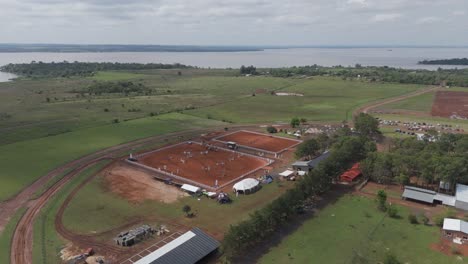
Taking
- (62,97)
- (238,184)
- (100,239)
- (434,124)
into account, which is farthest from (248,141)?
(62,97)

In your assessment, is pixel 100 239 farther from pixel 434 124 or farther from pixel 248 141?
pixel 434 124

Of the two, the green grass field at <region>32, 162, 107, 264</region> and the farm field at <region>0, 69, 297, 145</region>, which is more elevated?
the farm field at <region>0, 69, 297, 145</region>

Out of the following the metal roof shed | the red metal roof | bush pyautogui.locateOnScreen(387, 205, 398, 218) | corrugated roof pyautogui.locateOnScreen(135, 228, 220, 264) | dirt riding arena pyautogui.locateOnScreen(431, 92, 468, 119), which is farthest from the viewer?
dirt riding arena pyautogui.locateOnScreen(431, 92, 468, 119)

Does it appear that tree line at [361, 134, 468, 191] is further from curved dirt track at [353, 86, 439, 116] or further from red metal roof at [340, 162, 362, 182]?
curved dirt track at [353, 86, 439, 116]

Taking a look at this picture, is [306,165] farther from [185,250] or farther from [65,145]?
[65,145]

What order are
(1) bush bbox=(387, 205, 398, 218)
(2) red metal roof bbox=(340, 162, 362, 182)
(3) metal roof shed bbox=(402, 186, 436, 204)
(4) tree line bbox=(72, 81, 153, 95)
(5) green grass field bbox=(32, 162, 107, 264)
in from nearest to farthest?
(5) green grass field bbox=(32, 162, 107, 264), (1) bush bbox=(387, 205, 398, 218), (3) metal roof shed bbox=(402, 186, 436, 204), (2) red metal roof bbox=(340, 162, 362, 182), (4) tree line bbox=(72, 81, 153, 95)

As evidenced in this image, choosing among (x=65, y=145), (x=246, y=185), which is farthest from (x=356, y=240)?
(x=65, y=145)

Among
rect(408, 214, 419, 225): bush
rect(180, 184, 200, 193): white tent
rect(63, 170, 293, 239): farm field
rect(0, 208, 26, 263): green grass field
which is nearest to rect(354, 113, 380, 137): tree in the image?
rect(63, 170, 293, 239): farm field

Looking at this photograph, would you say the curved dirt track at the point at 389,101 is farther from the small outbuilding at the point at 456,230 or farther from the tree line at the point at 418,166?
the small outbuilding at the point at 456,230
